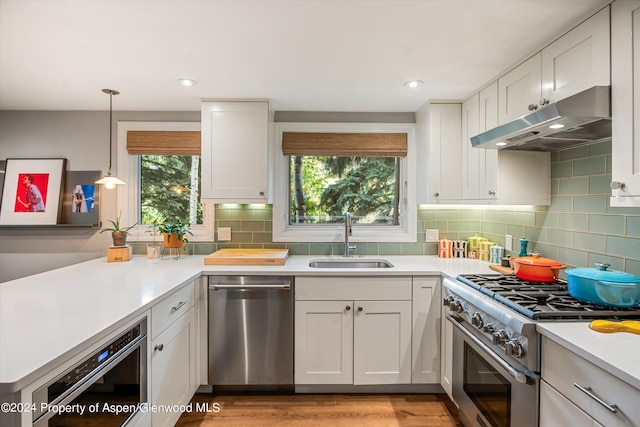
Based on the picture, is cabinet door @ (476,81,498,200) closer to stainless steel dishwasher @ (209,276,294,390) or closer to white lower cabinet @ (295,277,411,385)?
white lower cabinet @ (295,277,411,385)

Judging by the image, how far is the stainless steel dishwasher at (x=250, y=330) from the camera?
223 centimetres

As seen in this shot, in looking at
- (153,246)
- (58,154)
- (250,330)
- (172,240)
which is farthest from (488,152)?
(58,154)

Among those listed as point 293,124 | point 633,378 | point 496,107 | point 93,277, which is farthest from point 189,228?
point 633,378

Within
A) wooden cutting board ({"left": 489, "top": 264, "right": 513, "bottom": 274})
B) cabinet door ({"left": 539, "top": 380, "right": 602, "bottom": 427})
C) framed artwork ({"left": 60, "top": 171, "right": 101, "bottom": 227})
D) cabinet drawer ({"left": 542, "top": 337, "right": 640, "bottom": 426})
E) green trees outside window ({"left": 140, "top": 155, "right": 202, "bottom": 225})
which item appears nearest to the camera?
cabinet drawer ({"left": 542, "top": 337, "right": 640, "bottom": 426})

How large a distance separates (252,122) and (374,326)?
1.81 metres

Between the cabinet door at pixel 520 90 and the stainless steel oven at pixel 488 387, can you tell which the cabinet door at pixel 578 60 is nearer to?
the cabinet door at pixel 520 90

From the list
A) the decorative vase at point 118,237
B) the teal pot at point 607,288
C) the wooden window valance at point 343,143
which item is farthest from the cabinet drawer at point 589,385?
the decorative vase at point 118,237

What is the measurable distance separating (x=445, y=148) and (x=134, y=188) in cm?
272

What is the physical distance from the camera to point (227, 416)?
6.89ft

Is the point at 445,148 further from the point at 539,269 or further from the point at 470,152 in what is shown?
the point at 539,269

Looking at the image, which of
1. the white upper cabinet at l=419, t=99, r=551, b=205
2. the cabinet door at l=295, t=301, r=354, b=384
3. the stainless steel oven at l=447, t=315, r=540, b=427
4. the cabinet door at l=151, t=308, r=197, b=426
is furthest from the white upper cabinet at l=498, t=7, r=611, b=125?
the cabinet door at l=151, t=308, r=197, b=426

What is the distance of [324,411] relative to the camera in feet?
7.04

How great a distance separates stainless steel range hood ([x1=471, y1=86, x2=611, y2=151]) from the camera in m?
1.28

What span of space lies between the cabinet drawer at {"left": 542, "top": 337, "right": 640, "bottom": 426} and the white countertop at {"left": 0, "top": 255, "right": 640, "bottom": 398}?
4 cm
